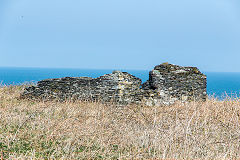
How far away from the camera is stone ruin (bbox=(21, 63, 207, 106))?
39.9 feet

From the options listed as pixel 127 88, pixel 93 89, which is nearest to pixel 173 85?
Answer: pixel 127 88

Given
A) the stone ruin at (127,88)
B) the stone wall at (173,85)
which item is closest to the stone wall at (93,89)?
the stone ruin at (127,88)

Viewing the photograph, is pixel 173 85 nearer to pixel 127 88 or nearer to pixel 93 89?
pixel 127 88

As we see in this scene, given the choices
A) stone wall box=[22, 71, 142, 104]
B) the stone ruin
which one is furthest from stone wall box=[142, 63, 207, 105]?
stone wall box=[22, 71, 142, 104]

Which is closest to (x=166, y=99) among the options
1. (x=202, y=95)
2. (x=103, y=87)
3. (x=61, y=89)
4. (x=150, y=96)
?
(x=150, y=96)

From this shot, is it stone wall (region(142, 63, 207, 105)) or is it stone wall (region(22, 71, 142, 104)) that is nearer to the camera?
stone wall (region(22, 71, 142, 104))

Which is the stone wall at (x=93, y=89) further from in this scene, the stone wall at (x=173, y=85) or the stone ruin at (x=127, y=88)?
the stone wall at (x=173, y=85)

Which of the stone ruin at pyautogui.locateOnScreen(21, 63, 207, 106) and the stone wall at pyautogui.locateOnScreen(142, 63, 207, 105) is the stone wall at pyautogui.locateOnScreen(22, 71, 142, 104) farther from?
the stone wall at pyautogui.locateOnScreen(142, 63, 207, 105)

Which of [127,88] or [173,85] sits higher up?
[173,85]

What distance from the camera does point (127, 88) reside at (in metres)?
12.2

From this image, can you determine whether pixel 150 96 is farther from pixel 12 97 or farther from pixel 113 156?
pixel 113 156

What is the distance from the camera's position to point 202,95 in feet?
42.8

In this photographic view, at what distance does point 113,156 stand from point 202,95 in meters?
9.35

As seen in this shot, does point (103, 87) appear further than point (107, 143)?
Yes
